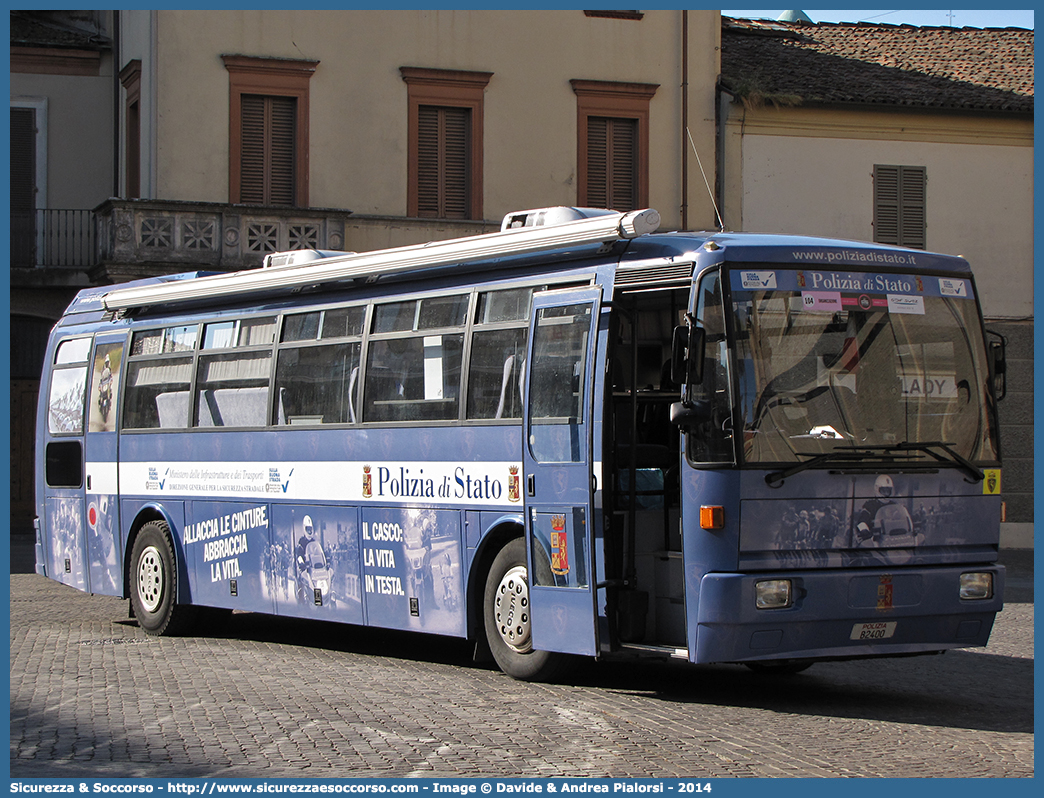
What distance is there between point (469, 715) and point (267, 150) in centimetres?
1882

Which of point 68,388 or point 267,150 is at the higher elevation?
point 267,150

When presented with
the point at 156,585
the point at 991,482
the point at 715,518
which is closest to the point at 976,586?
the point at 991,482

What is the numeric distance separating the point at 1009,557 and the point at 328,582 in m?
17.1

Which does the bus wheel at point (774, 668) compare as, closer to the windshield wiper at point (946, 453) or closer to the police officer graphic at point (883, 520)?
the police officer graphic at point (883, 520)

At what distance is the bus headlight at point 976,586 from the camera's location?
9.84 metres

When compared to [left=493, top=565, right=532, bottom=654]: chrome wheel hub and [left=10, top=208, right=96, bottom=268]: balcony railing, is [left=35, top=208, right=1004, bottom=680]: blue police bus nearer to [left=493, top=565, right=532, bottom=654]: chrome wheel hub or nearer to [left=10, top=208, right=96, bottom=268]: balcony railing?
[left=493, top=565, right=532, bottom=654]: chrome wheel hub

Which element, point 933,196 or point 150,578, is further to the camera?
point 933,196

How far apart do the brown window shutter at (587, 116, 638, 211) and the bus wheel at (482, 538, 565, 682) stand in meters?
17.9

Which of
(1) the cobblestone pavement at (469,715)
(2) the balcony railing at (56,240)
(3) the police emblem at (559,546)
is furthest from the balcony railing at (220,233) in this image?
(3) the police emblem at (559,546)

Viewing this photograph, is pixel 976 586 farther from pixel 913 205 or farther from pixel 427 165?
pixel 913 205

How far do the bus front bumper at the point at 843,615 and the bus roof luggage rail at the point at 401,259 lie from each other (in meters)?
2.44

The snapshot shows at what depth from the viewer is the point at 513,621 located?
35.0 ft

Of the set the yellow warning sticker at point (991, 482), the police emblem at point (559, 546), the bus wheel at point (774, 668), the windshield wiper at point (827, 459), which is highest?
the windshield wiper at point (827, 459)

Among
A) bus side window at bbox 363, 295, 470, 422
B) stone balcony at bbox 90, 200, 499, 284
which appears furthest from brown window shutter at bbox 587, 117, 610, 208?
bus side window at bbox 363, 295, 470, 422
